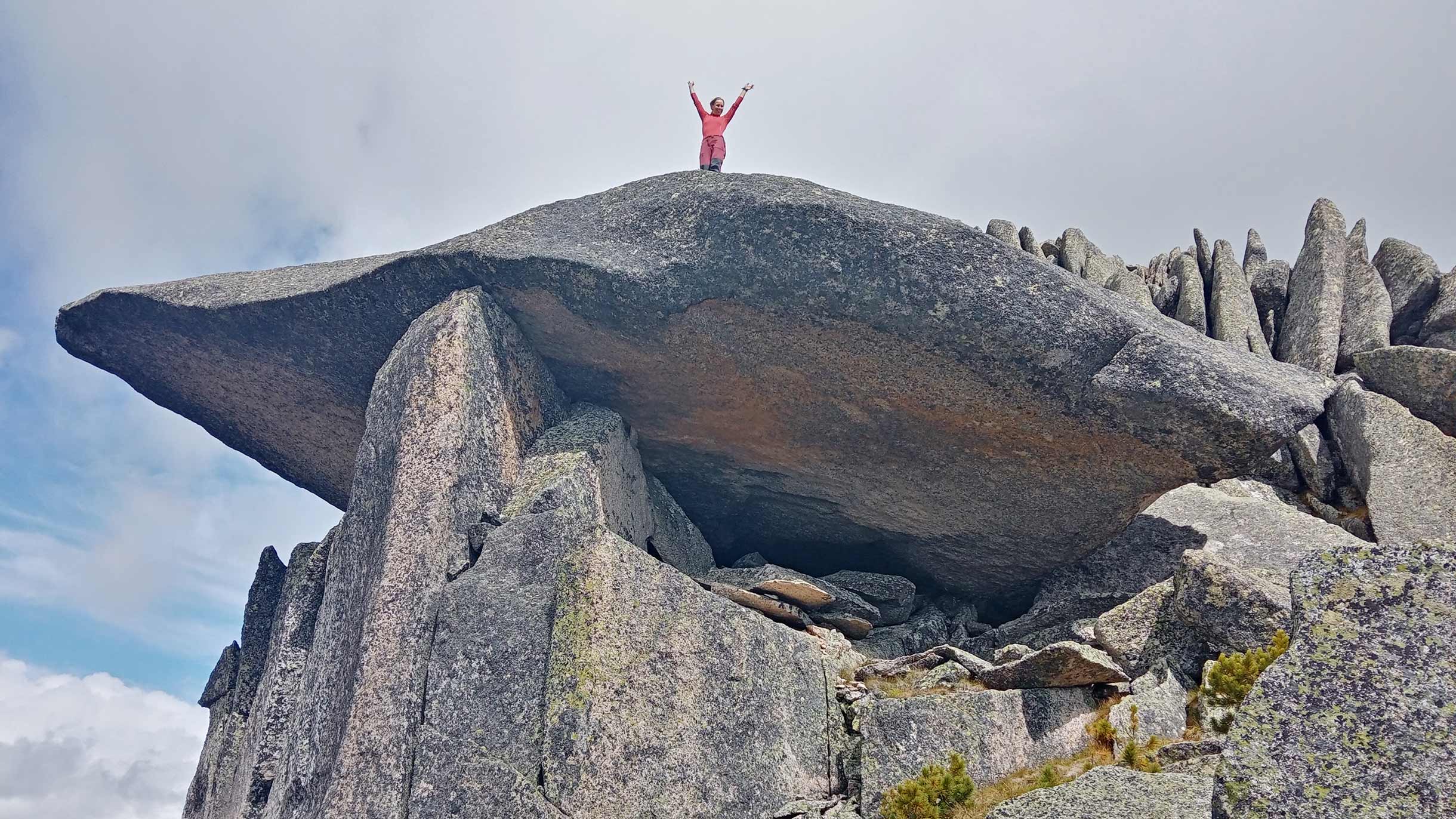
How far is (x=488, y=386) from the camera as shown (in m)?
12.4

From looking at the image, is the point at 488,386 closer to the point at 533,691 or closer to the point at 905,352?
the point at 533,691

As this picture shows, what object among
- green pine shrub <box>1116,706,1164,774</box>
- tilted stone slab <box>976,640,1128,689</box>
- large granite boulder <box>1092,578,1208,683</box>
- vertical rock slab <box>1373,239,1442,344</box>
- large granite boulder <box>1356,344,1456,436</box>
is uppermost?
vertical rock slab <box>1373,239,1442,344</box>

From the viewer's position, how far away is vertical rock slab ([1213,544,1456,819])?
5344 millimetres

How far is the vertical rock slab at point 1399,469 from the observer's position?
1376 centimetres

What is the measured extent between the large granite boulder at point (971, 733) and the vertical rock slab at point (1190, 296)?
39.5ft

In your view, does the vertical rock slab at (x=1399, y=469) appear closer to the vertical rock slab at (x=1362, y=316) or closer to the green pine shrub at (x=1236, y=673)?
the vertical rock slab at (x=1362, y=316)

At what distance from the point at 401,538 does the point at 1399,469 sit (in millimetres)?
13203

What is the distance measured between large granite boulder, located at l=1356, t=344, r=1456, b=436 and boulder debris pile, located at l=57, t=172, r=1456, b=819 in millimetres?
54

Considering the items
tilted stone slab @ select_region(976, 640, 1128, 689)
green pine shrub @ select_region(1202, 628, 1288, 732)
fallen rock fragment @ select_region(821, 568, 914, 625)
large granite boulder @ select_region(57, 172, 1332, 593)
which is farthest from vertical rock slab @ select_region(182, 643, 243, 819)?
green pine shrub @ select_region(1202, 628, 1288, 732)

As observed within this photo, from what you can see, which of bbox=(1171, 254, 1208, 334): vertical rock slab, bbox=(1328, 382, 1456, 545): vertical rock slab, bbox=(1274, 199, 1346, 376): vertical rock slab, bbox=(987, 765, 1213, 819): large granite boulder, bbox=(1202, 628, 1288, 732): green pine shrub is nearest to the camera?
bbox=(987, 765, 1213, 819): large granite boulder

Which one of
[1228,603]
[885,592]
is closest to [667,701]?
[885,592]

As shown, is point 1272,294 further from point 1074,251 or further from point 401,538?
point 401,538

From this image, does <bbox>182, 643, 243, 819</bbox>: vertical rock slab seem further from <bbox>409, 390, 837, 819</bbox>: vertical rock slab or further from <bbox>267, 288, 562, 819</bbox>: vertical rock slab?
<bbox>409, 390, 837, 819</bbox>: vertical rock slab

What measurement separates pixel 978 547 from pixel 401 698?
8294 millimetres
